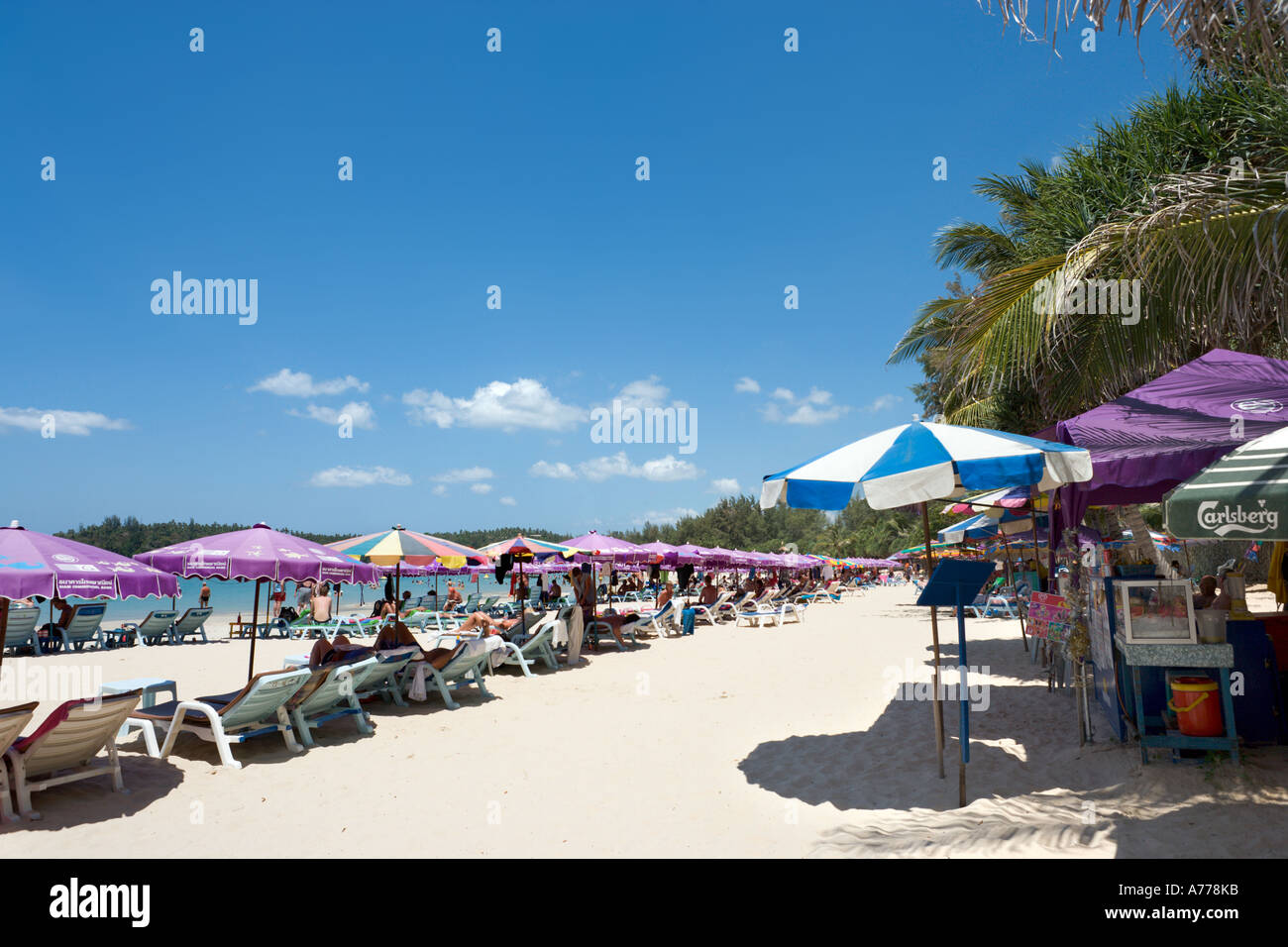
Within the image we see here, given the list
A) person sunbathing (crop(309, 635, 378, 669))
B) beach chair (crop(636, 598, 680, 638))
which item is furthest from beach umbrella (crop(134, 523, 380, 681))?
beach chair (crop(636, 598, 680, 638))

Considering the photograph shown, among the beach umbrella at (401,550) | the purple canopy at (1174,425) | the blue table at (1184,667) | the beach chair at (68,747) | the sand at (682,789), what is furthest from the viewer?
the beach umbrella at (401,550)

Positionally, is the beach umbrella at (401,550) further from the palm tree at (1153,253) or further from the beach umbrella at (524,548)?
the palm tree at (1153,253)

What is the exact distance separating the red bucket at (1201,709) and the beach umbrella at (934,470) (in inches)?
47.9

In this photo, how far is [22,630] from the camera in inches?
564

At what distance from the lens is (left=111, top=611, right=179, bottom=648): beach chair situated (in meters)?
16.3

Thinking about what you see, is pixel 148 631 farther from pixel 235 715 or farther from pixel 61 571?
pixel 61 571

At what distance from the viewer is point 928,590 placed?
449 centimetres

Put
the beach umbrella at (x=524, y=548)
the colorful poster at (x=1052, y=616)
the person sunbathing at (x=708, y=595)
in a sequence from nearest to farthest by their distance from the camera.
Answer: the colorful poster at (x=1052, y=616) → the beach umbrella at (x=524, y=548) → the person sunbathing at (x=708, y=595)

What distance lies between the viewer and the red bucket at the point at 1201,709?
4074 millimetres

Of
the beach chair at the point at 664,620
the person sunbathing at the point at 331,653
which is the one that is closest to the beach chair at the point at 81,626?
the person sunbathing at the point at 331,653

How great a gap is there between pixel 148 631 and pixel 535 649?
1153 cm

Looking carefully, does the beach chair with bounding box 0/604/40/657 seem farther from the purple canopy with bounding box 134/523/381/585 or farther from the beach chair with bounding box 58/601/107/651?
the purple canopy with bounding box 134/523/381/585
